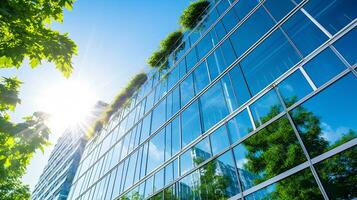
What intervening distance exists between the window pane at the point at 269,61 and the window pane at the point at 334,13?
1.12 metres

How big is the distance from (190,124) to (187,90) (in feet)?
7.91

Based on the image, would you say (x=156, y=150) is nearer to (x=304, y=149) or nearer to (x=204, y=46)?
(x=204, y=46)

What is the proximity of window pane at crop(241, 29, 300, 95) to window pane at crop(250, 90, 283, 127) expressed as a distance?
21.5 inches

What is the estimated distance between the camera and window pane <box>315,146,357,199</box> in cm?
481

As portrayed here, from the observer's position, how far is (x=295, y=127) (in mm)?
6445

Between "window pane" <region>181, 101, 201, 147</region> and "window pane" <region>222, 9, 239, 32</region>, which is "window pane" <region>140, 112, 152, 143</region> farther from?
"window pane" <region>222, 9, 239, 32</region>

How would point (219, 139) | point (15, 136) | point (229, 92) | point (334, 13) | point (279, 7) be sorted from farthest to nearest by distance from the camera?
→ point (229, 92), point (279, 7), point (219, 139), point (334, 13), point (15, 136)

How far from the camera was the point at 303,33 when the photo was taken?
777cm

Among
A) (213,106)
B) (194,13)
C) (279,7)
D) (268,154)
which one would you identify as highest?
(194,13)

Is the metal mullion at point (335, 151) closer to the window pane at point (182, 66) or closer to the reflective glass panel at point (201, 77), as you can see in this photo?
the reflective glass panel at point (201, 77)

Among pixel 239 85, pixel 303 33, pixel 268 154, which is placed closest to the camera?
pixel 268 154

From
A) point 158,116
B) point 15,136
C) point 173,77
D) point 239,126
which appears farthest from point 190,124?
point 15,136

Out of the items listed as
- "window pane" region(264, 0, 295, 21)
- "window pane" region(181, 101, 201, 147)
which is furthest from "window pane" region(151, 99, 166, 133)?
"window pane" region(264, 0, 295, 21)

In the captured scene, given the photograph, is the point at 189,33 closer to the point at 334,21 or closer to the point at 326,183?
the point at 334,21
